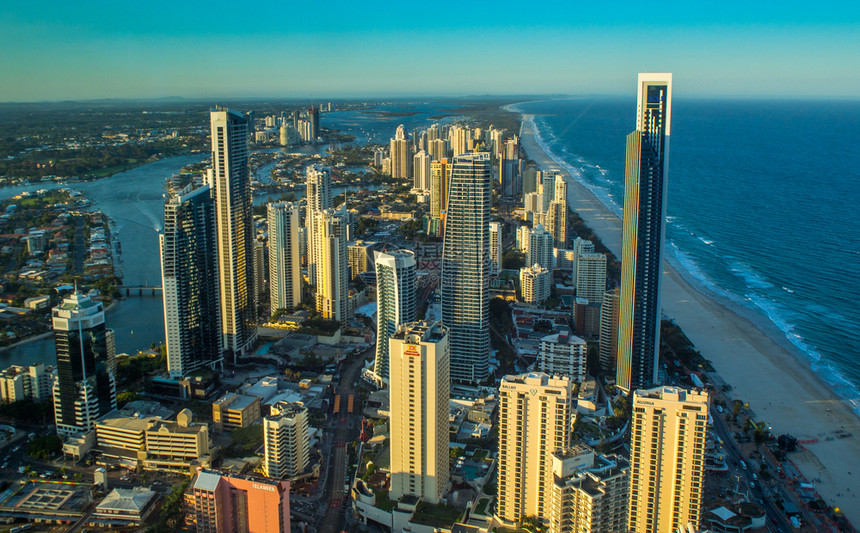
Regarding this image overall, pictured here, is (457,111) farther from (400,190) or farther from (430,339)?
(430,339)

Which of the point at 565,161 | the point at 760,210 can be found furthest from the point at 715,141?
the point at 760,210

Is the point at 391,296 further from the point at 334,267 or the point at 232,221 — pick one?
the point at 232,221

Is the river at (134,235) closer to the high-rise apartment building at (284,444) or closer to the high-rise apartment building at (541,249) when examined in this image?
the high-rise apartment building at (284,444)

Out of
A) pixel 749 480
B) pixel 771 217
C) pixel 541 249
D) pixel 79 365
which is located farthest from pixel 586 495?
pixel 771 217

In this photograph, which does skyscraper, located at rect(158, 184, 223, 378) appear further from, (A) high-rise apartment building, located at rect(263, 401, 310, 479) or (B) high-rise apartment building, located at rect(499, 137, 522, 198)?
(B) high-rise apartment building, located at rect(499, 137, 522, 198)

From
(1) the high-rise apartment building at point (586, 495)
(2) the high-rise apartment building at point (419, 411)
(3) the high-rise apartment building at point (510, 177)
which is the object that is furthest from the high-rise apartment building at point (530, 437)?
(3) the high-rise apartment building at point (510, 177)
